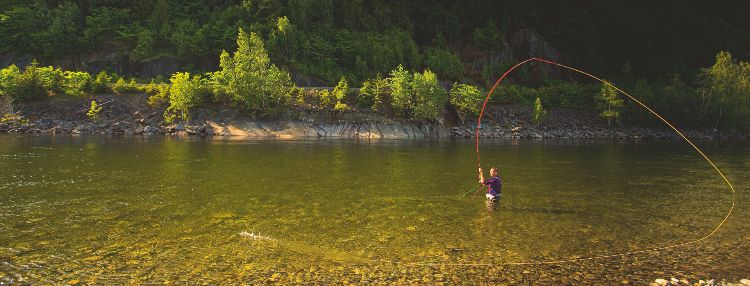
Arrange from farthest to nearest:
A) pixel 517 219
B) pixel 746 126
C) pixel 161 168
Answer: pixel 746 126, pixel 161 168, pixel 517 219

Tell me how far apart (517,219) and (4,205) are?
19056mm

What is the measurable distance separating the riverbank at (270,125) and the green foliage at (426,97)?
251cm

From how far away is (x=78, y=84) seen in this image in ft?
283

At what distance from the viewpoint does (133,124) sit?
7994 centimetres

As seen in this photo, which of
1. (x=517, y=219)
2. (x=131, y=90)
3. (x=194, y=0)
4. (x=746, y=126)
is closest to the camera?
(x=517, y=219)

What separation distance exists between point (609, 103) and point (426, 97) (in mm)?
36363

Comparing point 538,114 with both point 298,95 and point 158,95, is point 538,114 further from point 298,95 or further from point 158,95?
point 158,95

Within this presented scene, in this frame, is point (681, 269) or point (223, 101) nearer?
point (681, 269)

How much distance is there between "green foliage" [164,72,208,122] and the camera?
264 feet

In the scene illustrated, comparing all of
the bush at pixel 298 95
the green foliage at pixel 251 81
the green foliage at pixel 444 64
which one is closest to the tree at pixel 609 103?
the green foliage at pixel 444 64

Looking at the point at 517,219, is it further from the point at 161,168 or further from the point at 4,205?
the point at 161,168

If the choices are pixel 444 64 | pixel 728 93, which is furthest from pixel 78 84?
pixel 728 93

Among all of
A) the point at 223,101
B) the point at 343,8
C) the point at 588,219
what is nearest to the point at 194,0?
the point at 343,8

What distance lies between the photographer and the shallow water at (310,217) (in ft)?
41.1
